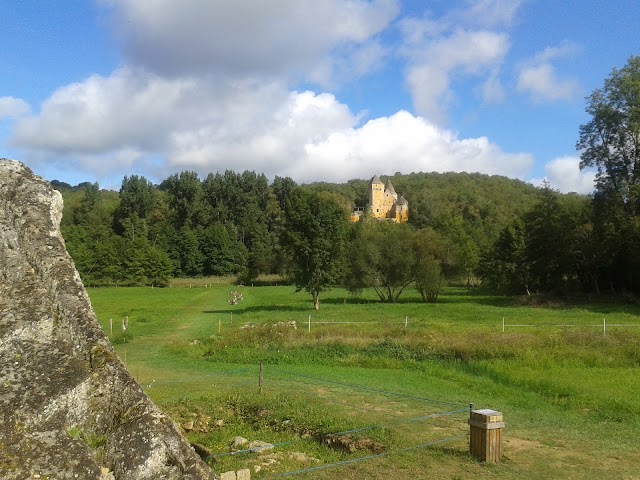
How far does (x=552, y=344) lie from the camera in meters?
22.7

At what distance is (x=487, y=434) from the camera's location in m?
10.1

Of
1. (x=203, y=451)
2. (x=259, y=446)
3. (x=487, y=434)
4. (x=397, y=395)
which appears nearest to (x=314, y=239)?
(x=397, y=395)

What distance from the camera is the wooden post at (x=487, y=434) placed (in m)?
10.1

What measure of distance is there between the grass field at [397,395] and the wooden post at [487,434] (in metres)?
0.28

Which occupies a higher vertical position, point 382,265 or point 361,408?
point 382,265

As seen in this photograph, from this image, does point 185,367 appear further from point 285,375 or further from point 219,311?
point 219,311

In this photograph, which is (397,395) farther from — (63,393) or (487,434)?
(63,393)

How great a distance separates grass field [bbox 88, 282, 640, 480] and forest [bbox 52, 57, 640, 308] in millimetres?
18181

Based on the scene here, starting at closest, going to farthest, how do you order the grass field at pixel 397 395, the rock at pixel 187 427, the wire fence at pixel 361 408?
the grass field at pixel 397 395, the wire fence at pixel 361 408, the rock at pixel 187 427

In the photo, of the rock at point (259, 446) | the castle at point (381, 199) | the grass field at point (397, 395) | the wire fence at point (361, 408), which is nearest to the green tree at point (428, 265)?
the grass field at point (397, 395)

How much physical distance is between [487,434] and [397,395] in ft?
18.1

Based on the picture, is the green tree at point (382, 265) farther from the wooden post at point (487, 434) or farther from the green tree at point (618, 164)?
the wooden post at point (487, 434)

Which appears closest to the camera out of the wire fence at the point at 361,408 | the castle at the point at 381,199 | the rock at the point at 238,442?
the wire fence at the point at 361,408

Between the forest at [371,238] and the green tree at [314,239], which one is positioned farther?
the forest at [371,238]
